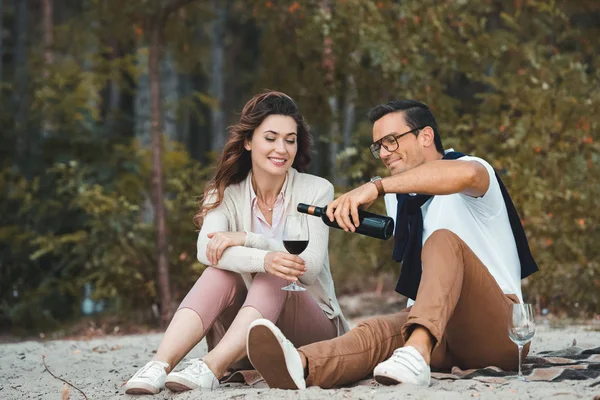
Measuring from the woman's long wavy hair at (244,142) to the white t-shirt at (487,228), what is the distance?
37.3 inches

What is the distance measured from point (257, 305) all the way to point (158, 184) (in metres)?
4.09

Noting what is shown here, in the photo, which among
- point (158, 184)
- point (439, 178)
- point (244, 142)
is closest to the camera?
point (439, 178)

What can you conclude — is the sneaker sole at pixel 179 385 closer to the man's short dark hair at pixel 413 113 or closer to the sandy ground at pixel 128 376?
the sandy ground at pixel 128 376

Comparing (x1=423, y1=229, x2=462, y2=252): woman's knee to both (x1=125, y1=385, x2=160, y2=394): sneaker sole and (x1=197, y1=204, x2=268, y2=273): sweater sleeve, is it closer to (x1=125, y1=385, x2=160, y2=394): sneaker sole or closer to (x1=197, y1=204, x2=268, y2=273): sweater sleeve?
(x1=197, y1=204, x2=268, y2=273): sweater sleeve

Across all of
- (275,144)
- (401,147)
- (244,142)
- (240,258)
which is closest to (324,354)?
(240,258)

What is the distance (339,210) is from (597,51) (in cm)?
760

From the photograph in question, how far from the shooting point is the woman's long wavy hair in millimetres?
4414

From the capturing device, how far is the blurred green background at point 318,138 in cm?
754

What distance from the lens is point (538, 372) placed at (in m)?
3.81

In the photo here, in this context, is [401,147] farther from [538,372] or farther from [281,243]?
[538,372]

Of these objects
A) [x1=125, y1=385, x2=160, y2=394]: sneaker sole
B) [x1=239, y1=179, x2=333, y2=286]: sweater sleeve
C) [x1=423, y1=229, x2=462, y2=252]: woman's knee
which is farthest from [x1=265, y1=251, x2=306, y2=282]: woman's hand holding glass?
[x1=125, y1=385, x2=160, y2=394]: sneaker sole

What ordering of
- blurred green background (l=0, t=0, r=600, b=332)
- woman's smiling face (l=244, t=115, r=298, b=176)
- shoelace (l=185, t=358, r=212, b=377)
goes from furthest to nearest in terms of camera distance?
blurred green background (l=0, t=0, r=600, b=332) < woman's smiling face (l=244, t=115, r=298, b=176) < shoelace (l=185, t=358, r=212, b=377)

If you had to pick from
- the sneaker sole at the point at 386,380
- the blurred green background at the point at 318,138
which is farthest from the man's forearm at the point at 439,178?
the blurred green background at the point at 318,138

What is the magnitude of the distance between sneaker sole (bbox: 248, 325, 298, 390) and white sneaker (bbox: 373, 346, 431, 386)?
0.37 m
